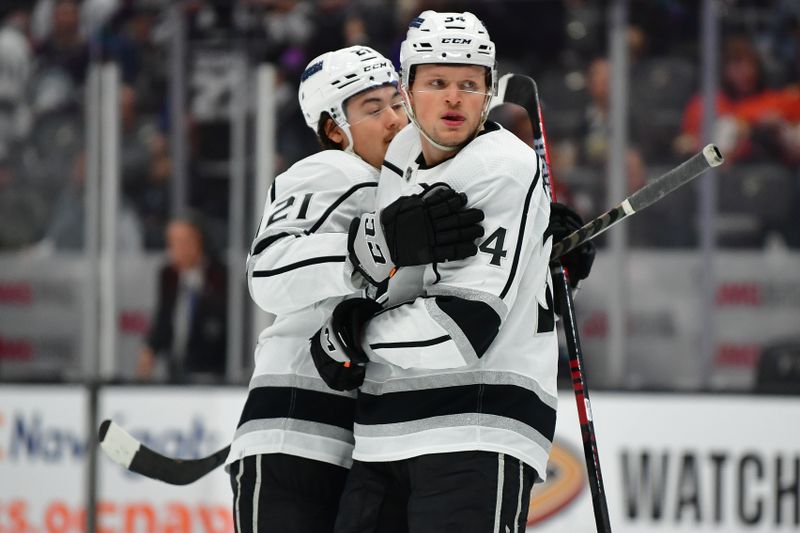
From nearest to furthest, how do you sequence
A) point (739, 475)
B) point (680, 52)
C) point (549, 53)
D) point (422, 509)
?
1. point (422, 509)
2. point (739, 475)
3. point (680, 52)
4. point (549, 53)

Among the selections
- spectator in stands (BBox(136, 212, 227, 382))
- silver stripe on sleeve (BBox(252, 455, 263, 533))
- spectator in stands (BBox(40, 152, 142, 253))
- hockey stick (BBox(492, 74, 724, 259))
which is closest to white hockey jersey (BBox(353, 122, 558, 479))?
hockey stick (BBox(492, 74, 724, 259))

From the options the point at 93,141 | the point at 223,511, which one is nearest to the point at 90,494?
the point at 223,511

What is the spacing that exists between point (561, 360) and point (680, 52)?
1166 millimetres

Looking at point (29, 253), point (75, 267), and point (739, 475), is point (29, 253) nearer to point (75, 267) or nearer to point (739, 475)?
point (75, 267)

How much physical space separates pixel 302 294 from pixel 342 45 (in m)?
2.70

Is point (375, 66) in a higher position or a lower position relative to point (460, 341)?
higher

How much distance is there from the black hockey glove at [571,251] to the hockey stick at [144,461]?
2.47 feet

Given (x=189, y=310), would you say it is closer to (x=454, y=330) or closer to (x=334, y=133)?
(x=334, y=133)

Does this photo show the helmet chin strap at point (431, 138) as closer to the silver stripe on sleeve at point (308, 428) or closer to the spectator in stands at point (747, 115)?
the silver stripe on sleeve at point (308, 428)

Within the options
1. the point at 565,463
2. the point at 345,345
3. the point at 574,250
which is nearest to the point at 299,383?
the point at 345,345

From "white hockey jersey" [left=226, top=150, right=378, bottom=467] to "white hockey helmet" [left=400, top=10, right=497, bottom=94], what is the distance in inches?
10.0

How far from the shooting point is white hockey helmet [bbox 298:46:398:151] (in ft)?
7.17

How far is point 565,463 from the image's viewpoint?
384 cm

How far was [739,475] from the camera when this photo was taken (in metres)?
3.66
